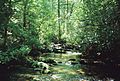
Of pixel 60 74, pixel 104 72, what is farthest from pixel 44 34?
pixel 104 72

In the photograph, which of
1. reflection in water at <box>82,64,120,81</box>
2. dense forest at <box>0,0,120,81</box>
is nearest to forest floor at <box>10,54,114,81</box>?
reflection in water at <box>82,64,120,81</box>

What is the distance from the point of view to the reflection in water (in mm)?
→ 19484

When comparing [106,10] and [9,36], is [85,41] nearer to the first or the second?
[106,10]

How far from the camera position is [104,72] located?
21328mm

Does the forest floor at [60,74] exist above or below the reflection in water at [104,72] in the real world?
above

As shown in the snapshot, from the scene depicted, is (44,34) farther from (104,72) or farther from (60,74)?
(104,72)

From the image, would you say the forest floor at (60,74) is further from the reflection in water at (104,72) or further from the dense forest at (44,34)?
the dense forest at (44,34)

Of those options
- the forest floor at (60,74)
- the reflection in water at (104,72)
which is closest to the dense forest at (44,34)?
the reflection in water at (104,72)

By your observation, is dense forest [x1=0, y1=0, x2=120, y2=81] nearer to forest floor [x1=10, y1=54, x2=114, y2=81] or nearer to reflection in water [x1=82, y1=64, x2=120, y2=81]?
reflection in water [x1=82, y1=64, x2=120, y2=81]

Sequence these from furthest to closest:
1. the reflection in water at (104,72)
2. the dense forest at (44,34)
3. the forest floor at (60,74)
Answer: the reflection in water at (104,72), the dense forest at (44,34), the forest floor at (60,74)

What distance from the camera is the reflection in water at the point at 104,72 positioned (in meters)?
19.5

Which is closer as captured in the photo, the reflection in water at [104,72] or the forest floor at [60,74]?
the forest floor at [60,74]

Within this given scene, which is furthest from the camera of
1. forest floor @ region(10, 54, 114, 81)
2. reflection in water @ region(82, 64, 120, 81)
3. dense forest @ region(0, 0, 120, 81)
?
reflection in water @ region(82, 64, 120, 81)

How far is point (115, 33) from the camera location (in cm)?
2195
